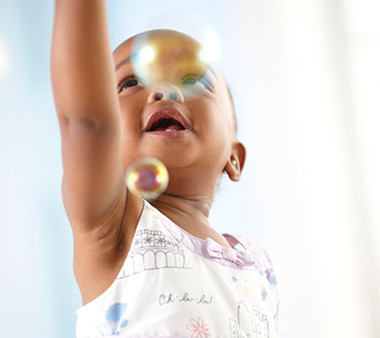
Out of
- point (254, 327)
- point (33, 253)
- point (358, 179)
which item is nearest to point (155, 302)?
point (254, 327)

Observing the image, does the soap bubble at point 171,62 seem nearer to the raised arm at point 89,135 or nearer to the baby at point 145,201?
the baby at point 145,201

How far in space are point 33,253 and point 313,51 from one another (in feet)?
3.00

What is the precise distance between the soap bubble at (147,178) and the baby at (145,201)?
19 mm

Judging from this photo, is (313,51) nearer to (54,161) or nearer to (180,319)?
(54,161)

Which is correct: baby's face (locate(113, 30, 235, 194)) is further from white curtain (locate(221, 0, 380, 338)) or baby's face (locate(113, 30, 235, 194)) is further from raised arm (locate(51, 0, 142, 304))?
white curtain (locate(221, 0, 380, 338))

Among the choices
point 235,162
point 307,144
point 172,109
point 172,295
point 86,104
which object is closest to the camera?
point 86,104

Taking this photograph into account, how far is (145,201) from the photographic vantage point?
0.64 meters

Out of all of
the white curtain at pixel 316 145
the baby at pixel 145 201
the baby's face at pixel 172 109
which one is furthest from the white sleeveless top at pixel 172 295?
the white curtain at pixel 316 145

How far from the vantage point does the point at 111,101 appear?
1.55 ft

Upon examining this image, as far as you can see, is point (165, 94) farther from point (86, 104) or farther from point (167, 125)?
point (86, 104)

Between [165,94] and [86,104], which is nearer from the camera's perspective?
[86,104]

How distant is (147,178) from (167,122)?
0.10 meters

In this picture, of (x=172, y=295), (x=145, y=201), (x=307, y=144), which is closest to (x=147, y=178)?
(x=145, y=201)

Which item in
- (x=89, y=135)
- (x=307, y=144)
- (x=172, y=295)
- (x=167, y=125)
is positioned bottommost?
(x=172, y=295)
